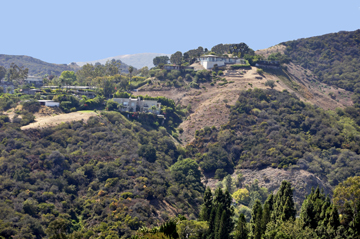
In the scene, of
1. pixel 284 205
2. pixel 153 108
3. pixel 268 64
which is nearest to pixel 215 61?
pixel 268 64

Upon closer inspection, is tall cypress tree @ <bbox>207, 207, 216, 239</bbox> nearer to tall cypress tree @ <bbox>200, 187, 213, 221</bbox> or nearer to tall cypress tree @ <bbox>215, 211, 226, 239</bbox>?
tall cypress tree @ <bbox>215, 211, 226, 239</bbox>

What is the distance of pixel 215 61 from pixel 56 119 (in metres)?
→ 70.0

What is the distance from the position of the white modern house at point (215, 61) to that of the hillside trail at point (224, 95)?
669 centimetres

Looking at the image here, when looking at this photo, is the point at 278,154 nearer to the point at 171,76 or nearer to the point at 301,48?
the point at 171,76

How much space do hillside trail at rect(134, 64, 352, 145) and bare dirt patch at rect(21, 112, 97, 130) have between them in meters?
28.0

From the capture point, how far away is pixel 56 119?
97.2m

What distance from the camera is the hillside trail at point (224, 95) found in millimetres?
115812

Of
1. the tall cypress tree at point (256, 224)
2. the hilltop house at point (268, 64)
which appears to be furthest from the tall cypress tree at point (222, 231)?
the hilltop house at point (268, 64)

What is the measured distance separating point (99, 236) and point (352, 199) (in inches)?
→ 1436

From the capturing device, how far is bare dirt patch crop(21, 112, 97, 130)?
92.0 metres

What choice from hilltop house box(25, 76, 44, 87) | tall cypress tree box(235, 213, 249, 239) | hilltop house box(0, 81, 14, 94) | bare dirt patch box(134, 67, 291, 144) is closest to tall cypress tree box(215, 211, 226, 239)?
tall cypress tree box(235, 213, 249, 239)

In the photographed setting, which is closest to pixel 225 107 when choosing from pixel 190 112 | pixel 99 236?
pixel 190 112

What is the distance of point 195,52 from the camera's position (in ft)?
543

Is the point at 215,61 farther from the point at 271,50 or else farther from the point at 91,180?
the point at 91,180
